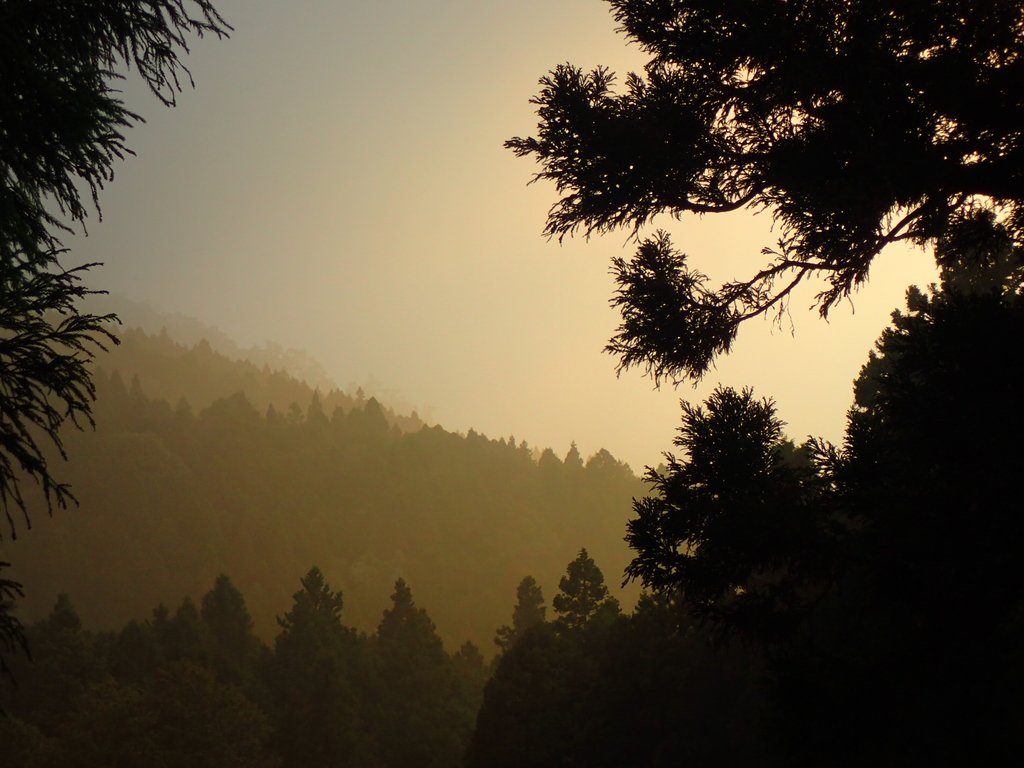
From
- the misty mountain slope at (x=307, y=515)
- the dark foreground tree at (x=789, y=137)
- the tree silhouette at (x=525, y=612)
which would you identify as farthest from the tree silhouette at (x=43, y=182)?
the misty mountain slope at (x=307, y=515)

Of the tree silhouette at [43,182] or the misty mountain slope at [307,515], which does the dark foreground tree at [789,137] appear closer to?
the tree silhouette at [43,182]

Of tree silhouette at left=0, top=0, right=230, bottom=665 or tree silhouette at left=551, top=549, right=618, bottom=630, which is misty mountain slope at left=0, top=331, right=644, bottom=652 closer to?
tree silhouette at left=551, top=549, right=618, bottom=630

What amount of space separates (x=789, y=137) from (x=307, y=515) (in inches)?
6277

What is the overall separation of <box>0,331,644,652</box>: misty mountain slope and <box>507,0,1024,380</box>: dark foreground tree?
116 meters

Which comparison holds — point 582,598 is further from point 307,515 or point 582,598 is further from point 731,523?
point 307,515

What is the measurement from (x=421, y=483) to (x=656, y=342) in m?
159

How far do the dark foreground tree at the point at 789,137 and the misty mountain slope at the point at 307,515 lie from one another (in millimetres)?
115589

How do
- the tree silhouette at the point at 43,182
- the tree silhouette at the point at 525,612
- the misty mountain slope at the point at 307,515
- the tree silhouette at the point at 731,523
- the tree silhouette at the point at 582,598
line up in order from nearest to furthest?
the tree silhouette at the point at 43,182 < the tree silhouette at the point at 731,523 < the tree silhouette at the point at 582,598 < the tree silhouette at the point at 525,612 < the misty mountain slope at the point at 307,515

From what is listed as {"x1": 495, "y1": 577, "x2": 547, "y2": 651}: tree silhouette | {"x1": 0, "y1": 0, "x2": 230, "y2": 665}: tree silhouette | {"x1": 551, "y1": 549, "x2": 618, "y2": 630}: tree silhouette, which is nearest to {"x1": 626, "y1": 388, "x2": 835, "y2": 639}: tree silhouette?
{"x1": 0, "y1": 0, "x2": 230, "y2": 665}: tree silhouette

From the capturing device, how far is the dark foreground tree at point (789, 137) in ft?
21.6

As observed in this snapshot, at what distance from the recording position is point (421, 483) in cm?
16412

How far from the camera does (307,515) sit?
158 metres

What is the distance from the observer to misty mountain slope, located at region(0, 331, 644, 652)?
12425 centimetres

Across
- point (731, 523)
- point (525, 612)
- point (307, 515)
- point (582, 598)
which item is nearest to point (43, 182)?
point (731, 523)
